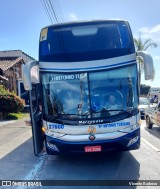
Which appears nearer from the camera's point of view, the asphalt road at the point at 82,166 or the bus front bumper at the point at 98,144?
the asphalt road at the point at 82,166

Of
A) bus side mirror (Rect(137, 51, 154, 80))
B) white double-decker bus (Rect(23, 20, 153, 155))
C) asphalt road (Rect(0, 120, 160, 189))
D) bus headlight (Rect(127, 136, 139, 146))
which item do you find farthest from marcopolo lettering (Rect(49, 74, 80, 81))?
asphalt road (Rect(0, 120, 160, 189))

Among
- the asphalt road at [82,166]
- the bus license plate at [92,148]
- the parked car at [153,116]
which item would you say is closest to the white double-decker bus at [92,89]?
the bus license plate at [92,148]

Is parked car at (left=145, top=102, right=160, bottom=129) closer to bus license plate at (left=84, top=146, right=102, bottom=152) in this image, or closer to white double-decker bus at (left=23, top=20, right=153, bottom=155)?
white double-decker bus at (left=23, top=20, right=153, bottom=155)

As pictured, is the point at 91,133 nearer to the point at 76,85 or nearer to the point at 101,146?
the point at 101,146

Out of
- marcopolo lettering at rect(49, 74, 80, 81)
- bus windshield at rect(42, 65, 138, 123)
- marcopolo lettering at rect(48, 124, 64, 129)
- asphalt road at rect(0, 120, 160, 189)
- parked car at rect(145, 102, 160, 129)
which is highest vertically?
marcopolo lettering at rect(49, 74, 80, 81)

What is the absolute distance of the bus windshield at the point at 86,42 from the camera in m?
6.94

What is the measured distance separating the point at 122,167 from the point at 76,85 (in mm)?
2450

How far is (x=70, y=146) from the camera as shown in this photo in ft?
21.8

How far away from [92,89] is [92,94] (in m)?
0.13

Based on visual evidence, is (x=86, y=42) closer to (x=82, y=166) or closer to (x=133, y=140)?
(x=133, y=140)

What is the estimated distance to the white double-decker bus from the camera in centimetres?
664

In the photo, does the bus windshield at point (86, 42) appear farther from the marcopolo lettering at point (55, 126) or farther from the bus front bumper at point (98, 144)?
the bus front bumper at point (98, 144)

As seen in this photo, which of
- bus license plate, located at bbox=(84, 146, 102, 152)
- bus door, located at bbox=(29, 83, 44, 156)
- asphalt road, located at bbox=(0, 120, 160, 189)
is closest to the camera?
asphalt road, located at bbox=(0, 120, 160, 189)

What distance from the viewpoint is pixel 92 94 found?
6734 millimetres
